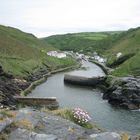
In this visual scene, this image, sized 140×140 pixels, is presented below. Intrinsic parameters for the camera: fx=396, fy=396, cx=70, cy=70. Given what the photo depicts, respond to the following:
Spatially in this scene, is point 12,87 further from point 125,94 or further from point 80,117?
point 80,117

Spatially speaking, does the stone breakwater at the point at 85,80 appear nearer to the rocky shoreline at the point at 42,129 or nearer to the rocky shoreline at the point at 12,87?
the rocky shoreline at the point at 12,87

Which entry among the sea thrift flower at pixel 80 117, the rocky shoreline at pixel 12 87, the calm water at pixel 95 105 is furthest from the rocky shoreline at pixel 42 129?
the rocky shoreline at pixel 12 87

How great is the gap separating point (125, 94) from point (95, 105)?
6961 millimetres

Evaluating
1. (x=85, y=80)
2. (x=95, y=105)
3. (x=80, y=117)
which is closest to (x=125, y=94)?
(x=95, y=105)

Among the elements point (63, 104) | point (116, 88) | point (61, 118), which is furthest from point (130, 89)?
point (61, 118)

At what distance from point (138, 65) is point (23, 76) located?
33.8m

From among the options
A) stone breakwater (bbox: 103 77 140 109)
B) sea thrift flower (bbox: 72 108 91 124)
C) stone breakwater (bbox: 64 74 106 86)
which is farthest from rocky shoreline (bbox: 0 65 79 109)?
sea thrift flower (bbox: 72 108 91 124)

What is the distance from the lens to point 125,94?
7400cm

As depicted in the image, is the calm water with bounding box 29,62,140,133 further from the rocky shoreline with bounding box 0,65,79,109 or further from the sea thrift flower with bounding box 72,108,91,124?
the sea thrift flower with bounding box 72,108,91,124

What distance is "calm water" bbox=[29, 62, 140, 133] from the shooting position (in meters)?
53.2

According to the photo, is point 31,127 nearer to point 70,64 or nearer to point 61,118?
point 61,118

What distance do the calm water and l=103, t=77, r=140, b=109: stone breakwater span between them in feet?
6.23

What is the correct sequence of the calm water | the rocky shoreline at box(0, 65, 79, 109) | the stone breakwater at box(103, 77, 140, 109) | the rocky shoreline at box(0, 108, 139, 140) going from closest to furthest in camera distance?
the rocky shoreline at box(0, 108, 139, 140)
the calm water
the rocky shoreline at box(0, 65, 79, 109)
the stone breakwater at box(103, 77, 140, 109)

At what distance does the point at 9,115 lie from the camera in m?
15.1
